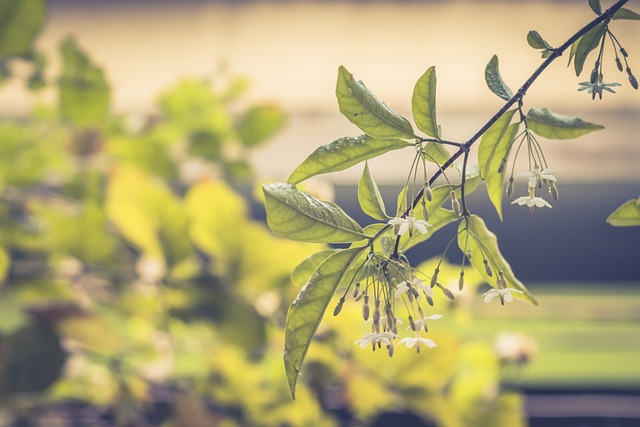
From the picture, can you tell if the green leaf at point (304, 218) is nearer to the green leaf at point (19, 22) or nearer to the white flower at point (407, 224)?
the white flower at point (407, 224)

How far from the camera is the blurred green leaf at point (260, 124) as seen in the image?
0.48 m

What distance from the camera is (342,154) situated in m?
0.16

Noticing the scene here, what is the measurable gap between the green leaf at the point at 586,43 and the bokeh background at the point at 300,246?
9 centimetres

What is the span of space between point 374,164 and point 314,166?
39.4 inches

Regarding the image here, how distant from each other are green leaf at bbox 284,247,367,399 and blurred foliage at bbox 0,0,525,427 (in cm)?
17

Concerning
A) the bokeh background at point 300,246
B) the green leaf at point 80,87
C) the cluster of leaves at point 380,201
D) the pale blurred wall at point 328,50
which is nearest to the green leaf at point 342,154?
the cluster of leaves at point 380,201

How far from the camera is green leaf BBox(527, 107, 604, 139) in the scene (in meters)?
0.15

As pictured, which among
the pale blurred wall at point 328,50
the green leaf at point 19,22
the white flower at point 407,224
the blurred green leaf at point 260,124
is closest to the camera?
the white flower at point 407,224

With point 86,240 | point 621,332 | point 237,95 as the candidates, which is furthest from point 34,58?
point 621,332

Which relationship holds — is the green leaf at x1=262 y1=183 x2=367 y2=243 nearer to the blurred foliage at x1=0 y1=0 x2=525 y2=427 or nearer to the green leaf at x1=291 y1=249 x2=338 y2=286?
the green leaf at x1=291 y1=249 x2=338 y2=286

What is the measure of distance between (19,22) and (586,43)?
247mm

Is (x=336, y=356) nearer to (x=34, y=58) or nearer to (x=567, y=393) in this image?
(x=34, y=58)

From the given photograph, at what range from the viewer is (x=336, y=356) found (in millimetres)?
419

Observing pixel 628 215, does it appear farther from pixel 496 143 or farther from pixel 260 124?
pixel 260 124
